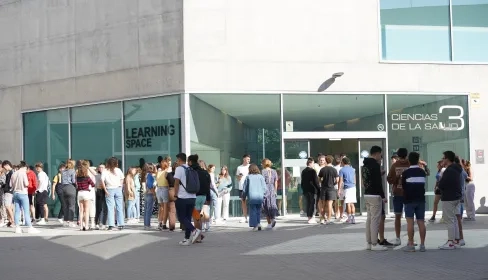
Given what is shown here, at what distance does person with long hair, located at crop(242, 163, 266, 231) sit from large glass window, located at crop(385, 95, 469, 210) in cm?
638

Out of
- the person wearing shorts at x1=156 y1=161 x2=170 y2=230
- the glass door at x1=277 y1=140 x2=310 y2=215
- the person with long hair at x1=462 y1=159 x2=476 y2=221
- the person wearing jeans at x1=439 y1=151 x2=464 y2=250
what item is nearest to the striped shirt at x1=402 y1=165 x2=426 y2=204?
the person wearing jeans at x1=439 y1=151 x2=464 y2=250

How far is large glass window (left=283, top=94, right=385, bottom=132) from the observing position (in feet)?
84.1

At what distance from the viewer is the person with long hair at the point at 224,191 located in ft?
79.6

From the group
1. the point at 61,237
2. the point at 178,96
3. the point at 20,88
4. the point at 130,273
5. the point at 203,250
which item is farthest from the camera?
the point at 20,88

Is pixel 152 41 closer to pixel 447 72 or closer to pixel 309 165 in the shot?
pixel 309 165

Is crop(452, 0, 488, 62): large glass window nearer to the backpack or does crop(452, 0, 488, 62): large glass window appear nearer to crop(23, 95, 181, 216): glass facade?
crop(23, 95, 181, 216): glass facade

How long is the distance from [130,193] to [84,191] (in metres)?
2.32

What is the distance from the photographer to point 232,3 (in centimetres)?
2520

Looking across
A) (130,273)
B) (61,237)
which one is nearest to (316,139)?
(61,237)

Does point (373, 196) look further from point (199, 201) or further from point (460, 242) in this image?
point (199, 201)

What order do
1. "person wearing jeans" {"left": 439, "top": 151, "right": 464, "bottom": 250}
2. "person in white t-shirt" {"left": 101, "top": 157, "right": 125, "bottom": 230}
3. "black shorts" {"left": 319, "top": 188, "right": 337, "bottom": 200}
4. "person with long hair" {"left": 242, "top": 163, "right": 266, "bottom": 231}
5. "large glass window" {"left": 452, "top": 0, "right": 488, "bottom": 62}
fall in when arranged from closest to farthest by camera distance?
"person wearing jeans" {"left": 439, "top": 151, "right": 464, "bottom": 250}, "person with long hair" {"left": 242, "top": 163, "right": 266, "bottom": 231}, "person in white t-shirt" {"left": 101, "top": 157, "right": 125, "bottom": 230}, "black shorts" {"left": 319, "top": 188, "right": 337, "bottom": 200}, "large glass window" {"left": 452, "top": 0, "right": 488, "bottom": 62}

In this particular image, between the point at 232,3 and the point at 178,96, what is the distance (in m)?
3.10

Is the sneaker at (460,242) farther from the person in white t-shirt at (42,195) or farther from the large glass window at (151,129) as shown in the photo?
the person in white t-shirt at (42,195)

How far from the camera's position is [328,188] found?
73.6 ft
